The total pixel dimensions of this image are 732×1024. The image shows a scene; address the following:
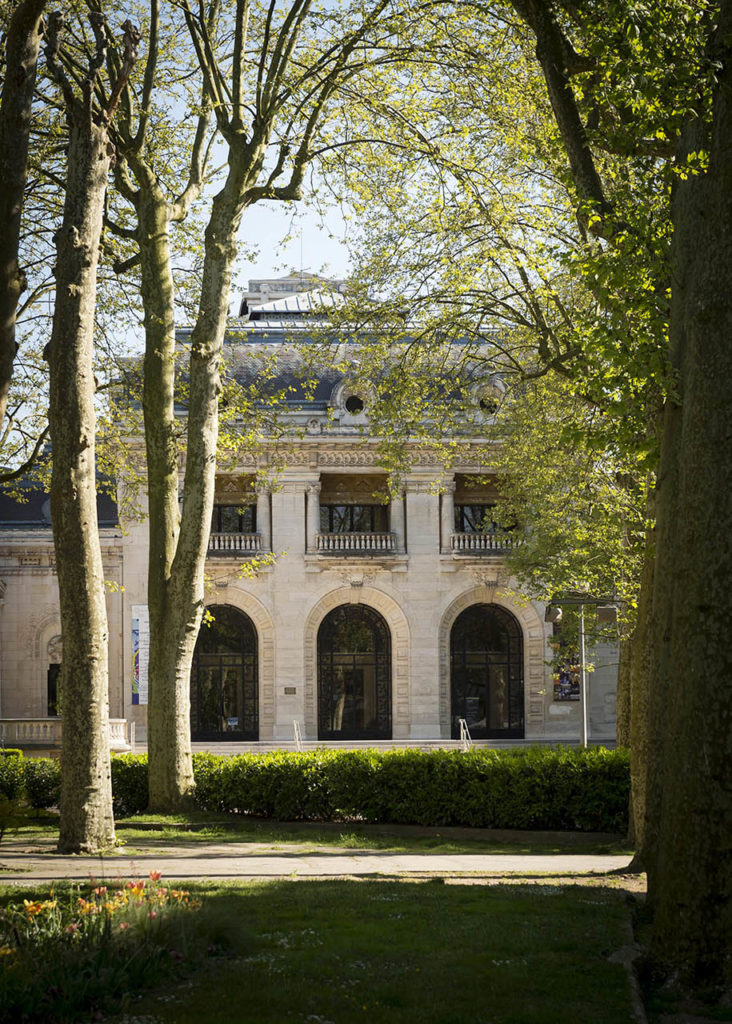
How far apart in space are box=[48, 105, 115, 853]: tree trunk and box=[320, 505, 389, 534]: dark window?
30.3 meters

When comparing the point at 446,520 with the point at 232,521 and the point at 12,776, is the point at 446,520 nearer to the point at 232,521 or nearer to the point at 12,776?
the point at 232,521

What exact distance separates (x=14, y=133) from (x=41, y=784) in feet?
48.4

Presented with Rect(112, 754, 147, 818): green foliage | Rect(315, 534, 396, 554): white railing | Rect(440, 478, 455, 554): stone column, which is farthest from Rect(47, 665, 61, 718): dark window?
Rect(112, 754, 147, 818): green foliage

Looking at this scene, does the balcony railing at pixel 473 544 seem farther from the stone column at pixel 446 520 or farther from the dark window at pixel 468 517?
the dark window at pixel 468 517

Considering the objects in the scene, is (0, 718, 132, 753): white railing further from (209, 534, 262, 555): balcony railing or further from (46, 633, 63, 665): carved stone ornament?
(209, 534, 262, 555): balcony railing

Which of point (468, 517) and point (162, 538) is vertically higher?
point (468, 517)

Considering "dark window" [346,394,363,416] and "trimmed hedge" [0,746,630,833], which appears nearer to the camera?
"trimmed hedge" [0,746,630,833]

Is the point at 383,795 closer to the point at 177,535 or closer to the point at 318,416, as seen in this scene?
the point at 177,535

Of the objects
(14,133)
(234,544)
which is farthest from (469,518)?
(14,133)

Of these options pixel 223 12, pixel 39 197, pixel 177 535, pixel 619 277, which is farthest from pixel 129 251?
pixel 619 277

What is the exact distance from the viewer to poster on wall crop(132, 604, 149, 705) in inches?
1565

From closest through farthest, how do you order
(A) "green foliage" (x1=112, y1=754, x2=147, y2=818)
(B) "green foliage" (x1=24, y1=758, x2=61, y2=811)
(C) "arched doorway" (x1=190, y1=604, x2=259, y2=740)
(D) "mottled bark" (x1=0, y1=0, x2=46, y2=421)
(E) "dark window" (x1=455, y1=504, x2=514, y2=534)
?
(D) "mottled bark" (x1=0, y1=0, x2=46, y2=421)
(A) "green foliage" (x1=112, y1=754, x2=147, y2=818)
(B) "green foliage" (x1=24, y1=758, x2=61, y2=811)
(C) "arched doorway" (x1=190, y1=604, x2=259, y2=740)
(E) "dark window" (x1=455, y1=504, x2=514, y2=534)

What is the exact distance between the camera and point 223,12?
19609mm

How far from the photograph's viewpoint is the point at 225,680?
42.3m
